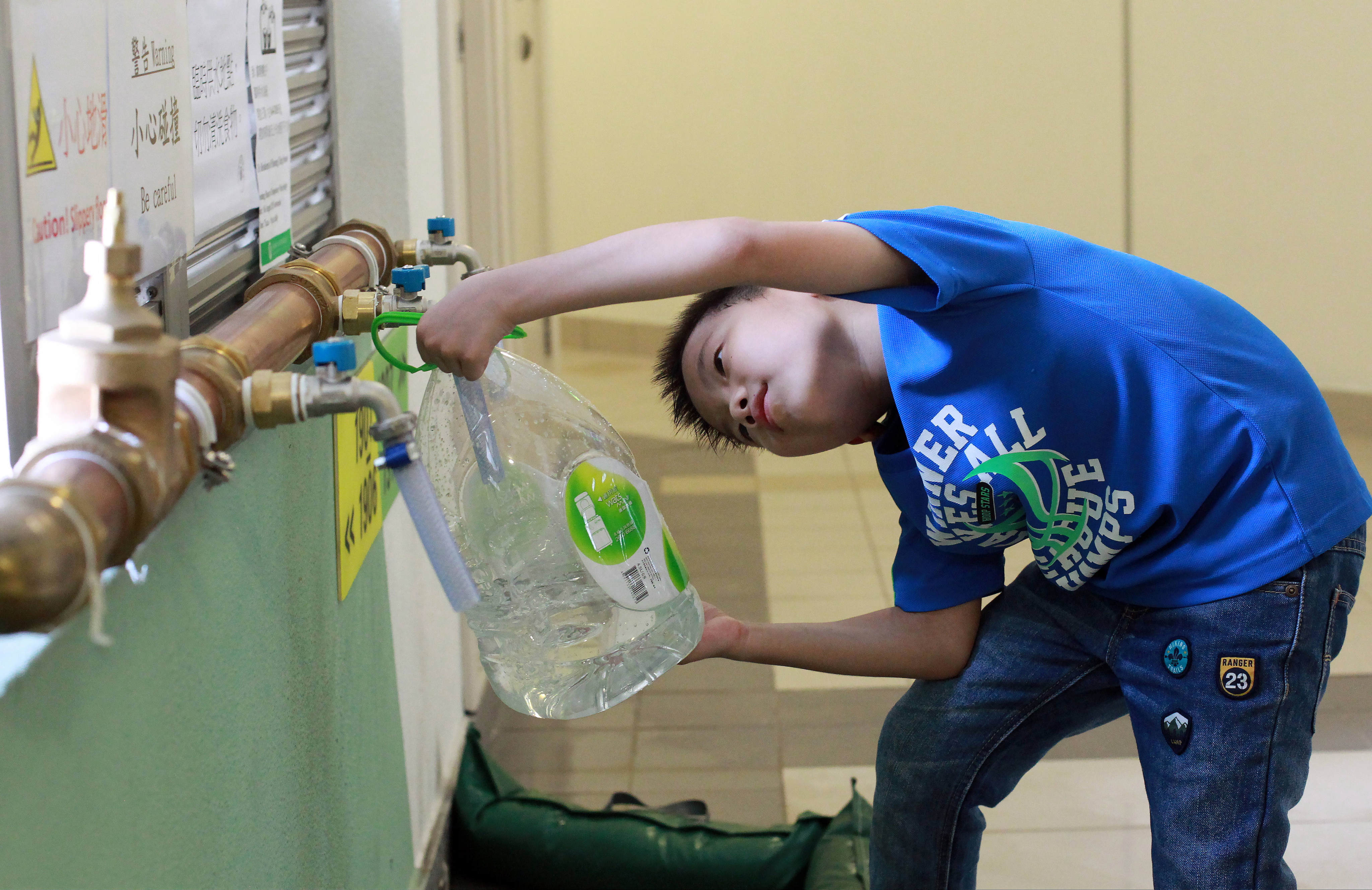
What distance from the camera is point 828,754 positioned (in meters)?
2.14

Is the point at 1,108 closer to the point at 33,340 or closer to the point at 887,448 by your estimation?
the point at 33,340

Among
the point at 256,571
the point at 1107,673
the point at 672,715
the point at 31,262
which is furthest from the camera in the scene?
the point at 672,715

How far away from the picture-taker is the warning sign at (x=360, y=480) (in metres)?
1.14

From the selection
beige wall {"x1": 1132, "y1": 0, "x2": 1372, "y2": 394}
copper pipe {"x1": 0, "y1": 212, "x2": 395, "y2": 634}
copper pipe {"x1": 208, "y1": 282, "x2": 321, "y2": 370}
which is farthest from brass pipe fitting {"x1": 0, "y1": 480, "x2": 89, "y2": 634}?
beige wall {"x1": 1132, "y1": 0, "x2": 1372, "y2": 394}

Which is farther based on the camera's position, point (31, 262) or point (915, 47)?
point (915, 47)

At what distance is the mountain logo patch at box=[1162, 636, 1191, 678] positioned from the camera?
1.10m

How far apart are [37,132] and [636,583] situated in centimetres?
49

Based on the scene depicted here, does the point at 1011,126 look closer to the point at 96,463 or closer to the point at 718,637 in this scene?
the point at 718,637

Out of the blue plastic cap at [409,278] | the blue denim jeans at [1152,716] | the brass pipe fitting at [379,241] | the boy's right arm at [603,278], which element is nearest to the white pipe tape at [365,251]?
the brass pipe fitting at [379,241]

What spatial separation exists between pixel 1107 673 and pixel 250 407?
0.91 m

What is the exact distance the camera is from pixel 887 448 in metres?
1.19

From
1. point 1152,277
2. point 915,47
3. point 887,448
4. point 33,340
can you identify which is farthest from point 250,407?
point 915,47

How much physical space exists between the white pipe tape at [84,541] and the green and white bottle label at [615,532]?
45 centimetres

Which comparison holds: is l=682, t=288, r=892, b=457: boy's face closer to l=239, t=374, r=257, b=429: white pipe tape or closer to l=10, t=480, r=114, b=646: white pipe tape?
l=239, t=374, r=257, b=429: white pipe tape
